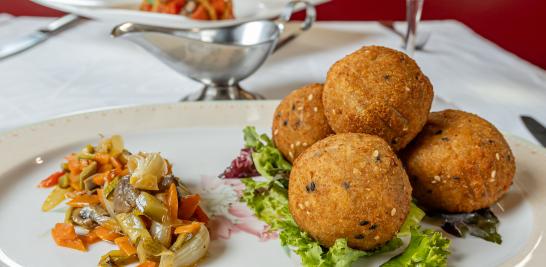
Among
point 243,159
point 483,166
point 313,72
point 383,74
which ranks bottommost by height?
point 313,72

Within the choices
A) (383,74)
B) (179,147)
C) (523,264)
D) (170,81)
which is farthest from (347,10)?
(523,264)

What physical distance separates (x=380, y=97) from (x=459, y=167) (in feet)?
1.05

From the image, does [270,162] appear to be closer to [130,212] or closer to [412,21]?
[130,212]

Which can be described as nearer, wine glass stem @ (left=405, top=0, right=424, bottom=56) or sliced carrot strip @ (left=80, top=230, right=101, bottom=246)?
sliced carrot strip @ (left=80, top=230, right=101, bottom=246)

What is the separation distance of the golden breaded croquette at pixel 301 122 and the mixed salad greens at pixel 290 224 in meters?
0.09

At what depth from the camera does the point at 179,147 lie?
8.25 ft

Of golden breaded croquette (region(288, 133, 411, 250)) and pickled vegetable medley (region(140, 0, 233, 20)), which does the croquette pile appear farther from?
pickled vegetable medley (region(140, 0, 233, 20))

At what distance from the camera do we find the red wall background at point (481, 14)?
5879 mm

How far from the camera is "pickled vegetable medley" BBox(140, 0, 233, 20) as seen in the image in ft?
12.4

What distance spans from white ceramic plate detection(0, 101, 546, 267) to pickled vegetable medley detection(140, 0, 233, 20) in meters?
1.19

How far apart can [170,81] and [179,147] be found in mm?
1025

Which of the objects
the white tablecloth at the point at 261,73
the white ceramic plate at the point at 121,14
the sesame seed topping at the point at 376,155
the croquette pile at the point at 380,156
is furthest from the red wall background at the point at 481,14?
the sesame seed topping at the point at 376,155

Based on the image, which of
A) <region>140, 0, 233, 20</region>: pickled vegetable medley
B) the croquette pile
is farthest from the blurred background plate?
the croquette pile

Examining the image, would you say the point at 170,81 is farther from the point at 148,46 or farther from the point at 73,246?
the point at 73,246
